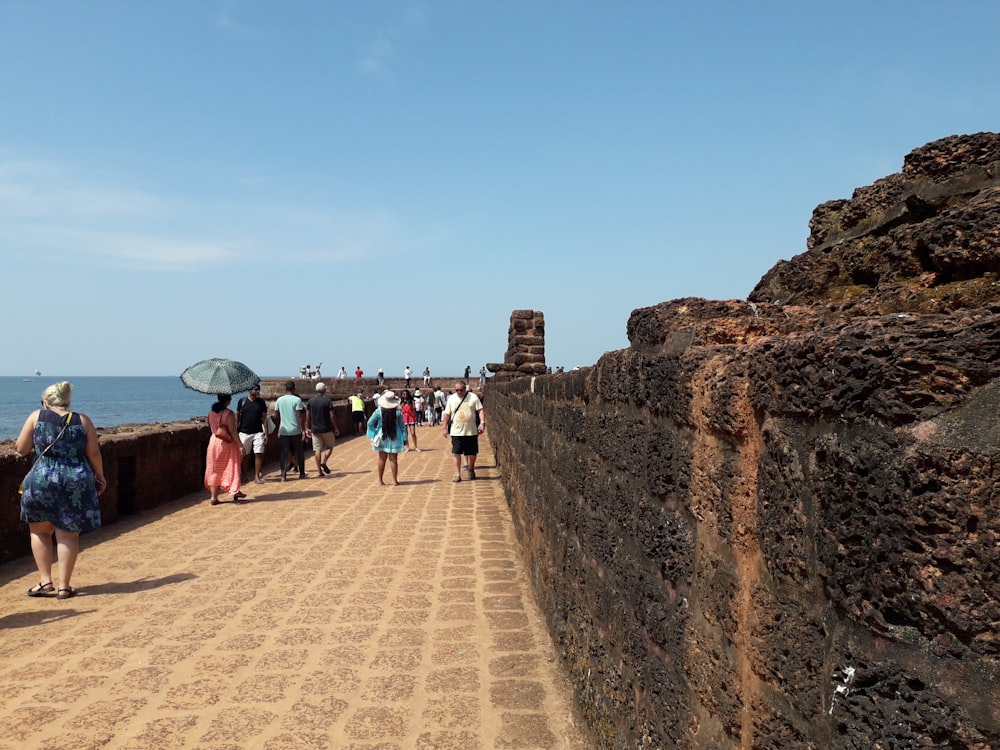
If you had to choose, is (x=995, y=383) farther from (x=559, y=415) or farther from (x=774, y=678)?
(x=559, y=415)

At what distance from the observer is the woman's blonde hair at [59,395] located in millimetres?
5703

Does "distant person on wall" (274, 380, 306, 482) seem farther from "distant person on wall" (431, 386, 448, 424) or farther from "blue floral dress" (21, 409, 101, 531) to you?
"distant person on wall" (431, 386, 448, 424)

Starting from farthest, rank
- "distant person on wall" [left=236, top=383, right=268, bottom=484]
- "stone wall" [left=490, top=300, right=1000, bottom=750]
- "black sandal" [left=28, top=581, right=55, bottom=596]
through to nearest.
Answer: "distant person on wall" [left=236, top=383, right=268, bottom=484], "black sandal" [left=28, top=581, right=55, bottom=596], "stone wall" [left=490, top=300, right=1000, bottom=750]

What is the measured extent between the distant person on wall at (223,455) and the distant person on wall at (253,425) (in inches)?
62.5

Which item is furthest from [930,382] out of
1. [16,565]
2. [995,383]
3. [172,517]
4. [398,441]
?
[398,441]

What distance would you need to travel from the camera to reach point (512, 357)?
16.9 meters

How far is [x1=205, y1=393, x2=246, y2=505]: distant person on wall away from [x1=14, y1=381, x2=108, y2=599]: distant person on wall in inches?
158

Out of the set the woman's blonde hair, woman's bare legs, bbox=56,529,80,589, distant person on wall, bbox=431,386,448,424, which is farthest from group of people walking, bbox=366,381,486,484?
distant person on wall, bbox=431,386,448,424

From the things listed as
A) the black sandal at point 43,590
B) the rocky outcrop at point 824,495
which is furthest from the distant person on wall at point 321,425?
the rocky outcrop at point 824,495

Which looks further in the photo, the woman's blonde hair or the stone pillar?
the stone pillar

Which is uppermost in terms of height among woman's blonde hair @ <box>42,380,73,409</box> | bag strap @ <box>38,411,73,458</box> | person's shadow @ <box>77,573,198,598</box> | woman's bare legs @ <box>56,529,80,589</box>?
woman's blonde hair @ <box>42,380,73,409</box>

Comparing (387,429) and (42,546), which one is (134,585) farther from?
(387,429)

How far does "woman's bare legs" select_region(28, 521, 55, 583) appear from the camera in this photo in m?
5.55

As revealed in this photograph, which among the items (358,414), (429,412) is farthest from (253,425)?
(429,412)
